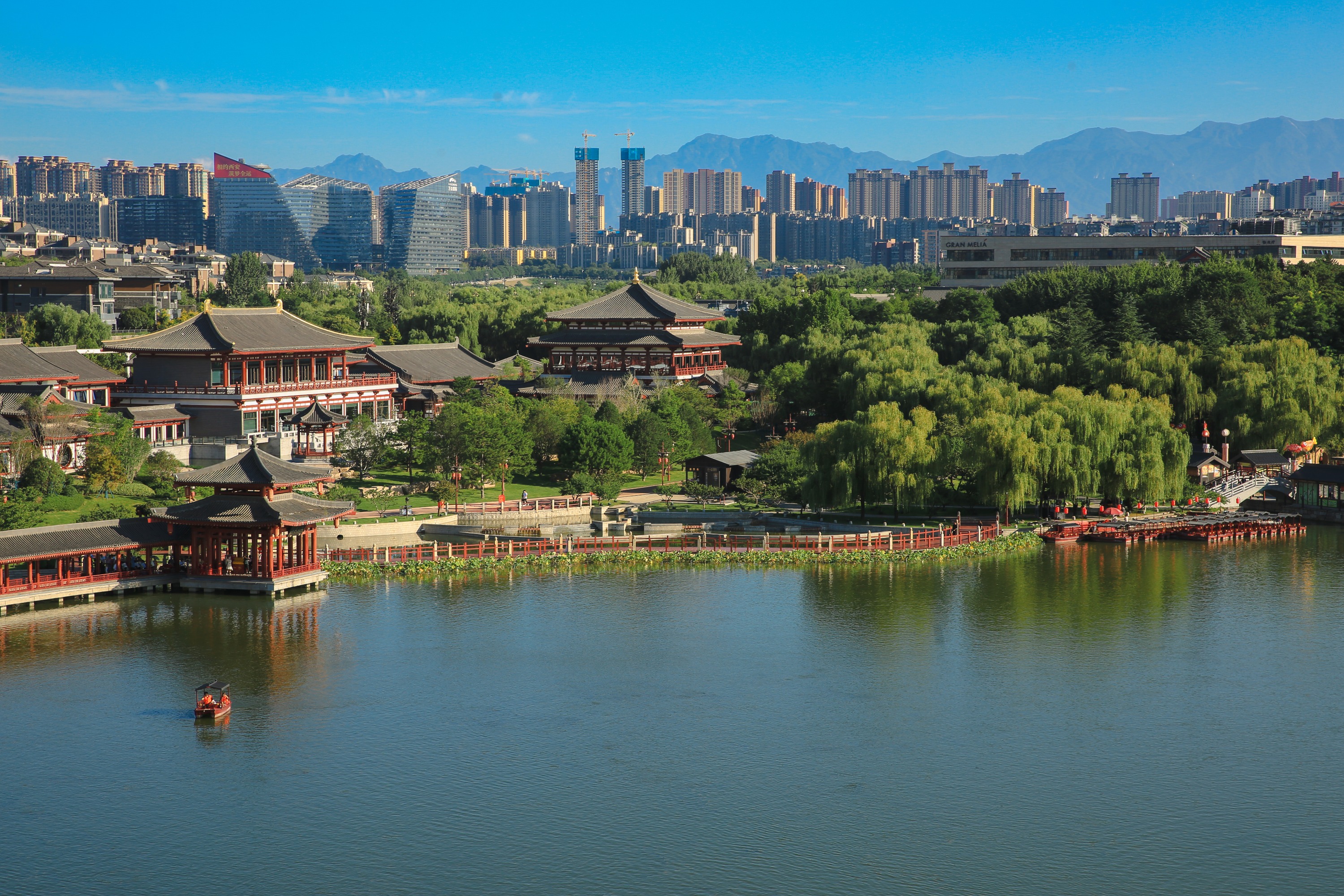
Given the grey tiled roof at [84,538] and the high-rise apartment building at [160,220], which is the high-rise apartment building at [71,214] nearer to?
the high-rise apartment building at [160,220]

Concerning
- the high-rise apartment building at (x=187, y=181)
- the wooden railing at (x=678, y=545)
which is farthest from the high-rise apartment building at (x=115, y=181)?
the wooden railing at (x=678, y=545)

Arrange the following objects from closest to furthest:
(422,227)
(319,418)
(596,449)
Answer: (596,449) < (319,418) < (422,227)

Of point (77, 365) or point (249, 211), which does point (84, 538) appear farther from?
point (249, 211)

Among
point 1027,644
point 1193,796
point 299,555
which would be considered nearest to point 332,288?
point 299,555

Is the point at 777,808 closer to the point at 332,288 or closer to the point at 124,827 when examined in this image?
the point at 124,827

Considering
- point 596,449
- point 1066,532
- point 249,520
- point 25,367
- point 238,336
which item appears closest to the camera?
point 249,520

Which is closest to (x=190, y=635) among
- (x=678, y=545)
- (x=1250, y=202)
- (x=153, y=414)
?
(x=678, y=545)
